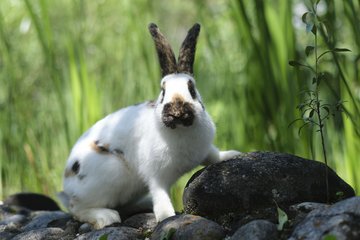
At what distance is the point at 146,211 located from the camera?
325 cm

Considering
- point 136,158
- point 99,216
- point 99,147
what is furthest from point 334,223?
point 99,147

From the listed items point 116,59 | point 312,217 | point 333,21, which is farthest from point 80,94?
point 312,217

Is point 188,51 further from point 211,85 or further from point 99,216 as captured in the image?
point 211,85

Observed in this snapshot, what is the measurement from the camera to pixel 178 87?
8.80ft

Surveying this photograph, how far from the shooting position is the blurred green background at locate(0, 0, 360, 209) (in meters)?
3.19

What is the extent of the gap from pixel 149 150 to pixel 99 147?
359 mm

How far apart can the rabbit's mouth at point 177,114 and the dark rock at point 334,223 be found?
0.83 metres

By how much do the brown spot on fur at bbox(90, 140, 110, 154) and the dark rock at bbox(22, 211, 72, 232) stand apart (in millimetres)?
447

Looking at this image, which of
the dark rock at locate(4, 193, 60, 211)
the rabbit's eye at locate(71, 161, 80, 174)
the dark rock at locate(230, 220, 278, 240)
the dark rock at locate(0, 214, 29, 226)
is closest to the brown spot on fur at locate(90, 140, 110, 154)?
the rabbit's eye at locate(71, 161, 80, 174)

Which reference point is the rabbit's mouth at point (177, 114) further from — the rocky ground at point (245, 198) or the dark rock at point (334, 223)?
the dark rock at point (334, 223)

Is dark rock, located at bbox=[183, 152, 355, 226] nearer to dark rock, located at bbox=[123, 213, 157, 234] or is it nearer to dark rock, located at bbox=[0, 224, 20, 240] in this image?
dark rock, located at bbox=[123, 213, 157, 234]

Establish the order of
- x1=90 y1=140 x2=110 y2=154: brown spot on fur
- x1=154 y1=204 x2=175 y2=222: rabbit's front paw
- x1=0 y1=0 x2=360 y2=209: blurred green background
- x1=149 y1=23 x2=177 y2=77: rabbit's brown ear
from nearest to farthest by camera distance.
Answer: x1=154 y1=204 x2=175 y2=222: rabbit's front paw → x1=149 y1=23 x2=177 y2=77: rabbit's brown ear → x1=90 y1=140 x2=110 y2=154: brown spot on fur → x1=0 y1=0 x2=360 y2=209: blurred green background

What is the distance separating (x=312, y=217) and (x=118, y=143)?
1359 millimetres

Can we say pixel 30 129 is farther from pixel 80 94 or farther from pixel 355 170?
pixel 355 170
